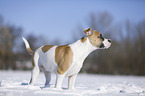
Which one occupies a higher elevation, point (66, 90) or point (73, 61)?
point (73, 61)

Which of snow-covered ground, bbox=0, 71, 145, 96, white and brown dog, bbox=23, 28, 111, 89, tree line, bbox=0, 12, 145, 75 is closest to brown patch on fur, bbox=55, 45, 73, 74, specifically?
white and brown dog, bbox=23, 28, 111, 89

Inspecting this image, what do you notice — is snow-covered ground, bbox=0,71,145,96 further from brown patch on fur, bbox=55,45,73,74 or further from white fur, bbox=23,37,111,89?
brown patch on fur, bbox=55,45,73,74

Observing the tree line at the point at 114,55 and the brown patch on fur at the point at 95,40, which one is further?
the tree line at the point at 114,55

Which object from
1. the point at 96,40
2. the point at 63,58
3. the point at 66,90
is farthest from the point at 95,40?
the point at 66,90

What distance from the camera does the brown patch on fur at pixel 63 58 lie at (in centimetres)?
462

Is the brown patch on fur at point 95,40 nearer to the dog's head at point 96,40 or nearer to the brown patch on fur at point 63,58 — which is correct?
the dog's head at point 96,40

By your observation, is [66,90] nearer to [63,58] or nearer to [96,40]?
[63,58]

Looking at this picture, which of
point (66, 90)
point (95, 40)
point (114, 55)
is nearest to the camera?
point (66, 90)

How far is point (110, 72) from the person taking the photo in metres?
22.7

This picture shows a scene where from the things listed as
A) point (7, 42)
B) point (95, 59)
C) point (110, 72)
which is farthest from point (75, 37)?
point (7, 42)

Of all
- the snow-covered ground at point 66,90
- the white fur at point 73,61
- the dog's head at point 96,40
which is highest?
the dog's head at point 96,40

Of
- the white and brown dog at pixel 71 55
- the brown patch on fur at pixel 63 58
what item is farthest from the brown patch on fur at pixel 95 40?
the brown patch on fur at pixel 63 58

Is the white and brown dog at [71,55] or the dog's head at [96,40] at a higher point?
the dog's head at [96,40]

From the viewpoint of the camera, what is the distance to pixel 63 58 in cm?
471
